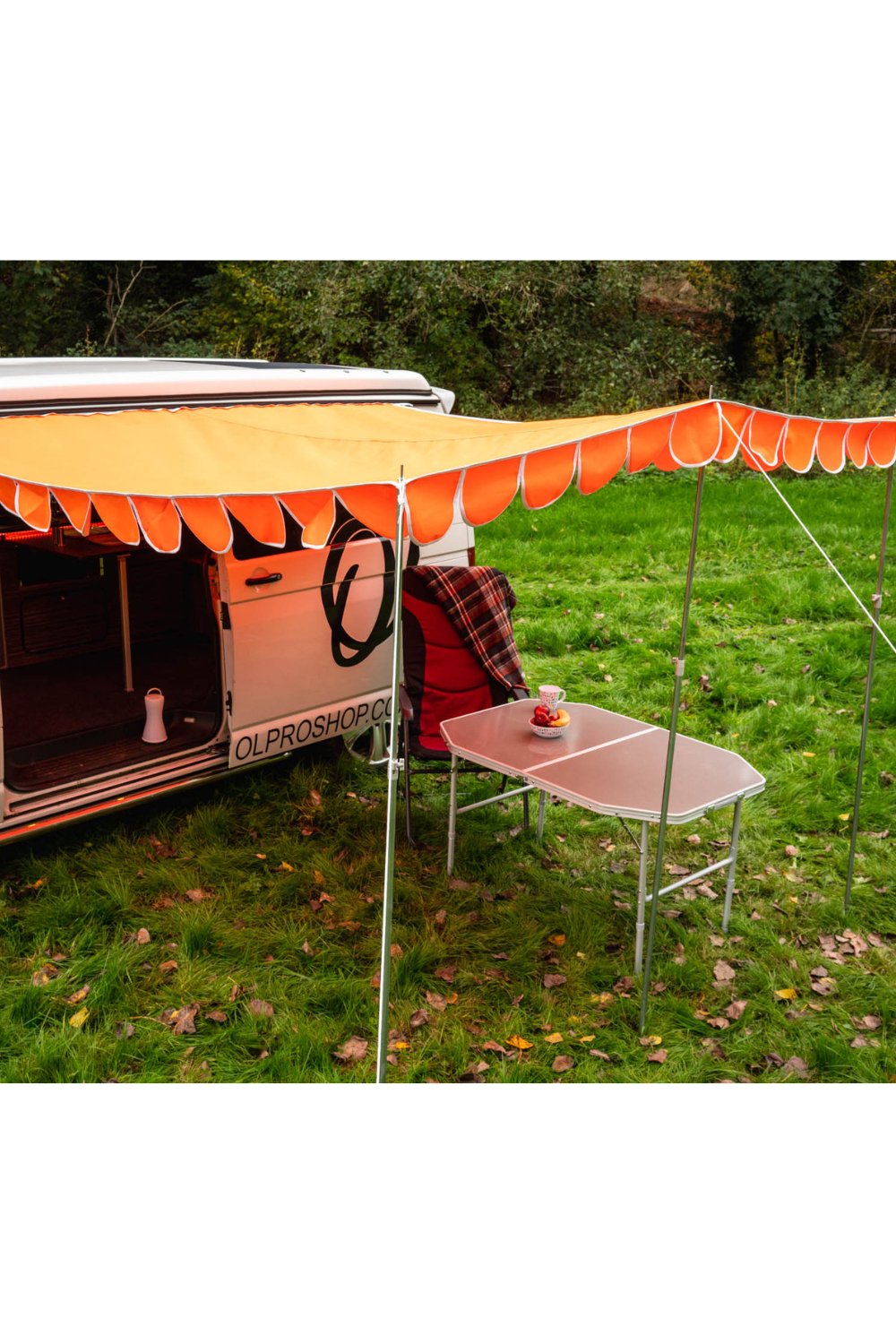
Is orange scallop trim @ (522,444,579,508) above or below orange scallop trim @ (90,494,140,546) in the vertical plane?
above

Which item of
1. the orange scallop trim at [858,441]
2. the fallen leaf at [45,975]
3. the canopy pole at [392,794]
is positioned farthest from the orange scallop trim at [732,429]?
the fallen leaf at [45,975]

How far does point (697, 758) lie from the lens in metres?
5.28

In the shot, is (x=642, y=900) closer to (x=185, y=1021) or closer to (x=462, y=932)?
(x=462, y=932)

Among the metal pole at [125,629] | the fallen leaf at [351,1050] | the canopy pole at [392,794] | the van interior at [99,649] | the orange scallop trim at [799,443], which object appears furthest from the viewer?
the metal pole at [125,629]

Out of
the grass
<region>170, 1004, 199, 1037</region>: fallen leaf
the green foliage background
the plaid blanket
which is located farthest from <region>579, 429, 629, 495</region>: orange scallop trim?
the green foliage background

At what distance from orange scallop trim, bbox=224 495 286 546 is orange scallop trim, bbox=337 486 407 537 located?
0.29 metres

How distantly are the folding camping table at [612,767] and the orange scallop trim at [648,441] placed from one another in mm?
1460

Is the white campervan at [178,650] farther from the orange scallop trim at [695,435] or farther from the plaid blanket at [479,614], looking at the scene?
the orange scallop trim at [695,435]

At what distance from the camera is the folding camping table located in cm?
475

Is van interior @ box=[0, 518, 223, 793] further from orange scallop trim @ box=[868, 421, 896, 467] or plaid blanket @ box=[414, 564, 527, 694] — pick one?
orange scallop trim @ box=[868, 421, 896, 467]

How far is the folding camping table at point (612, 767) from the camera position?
15.6ft

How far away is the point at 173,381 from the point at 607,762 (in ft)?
8.92

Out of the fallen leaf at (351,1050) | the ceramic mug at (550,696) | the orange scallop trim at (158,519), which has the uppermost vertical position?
the orange scallop trim at (158,519)

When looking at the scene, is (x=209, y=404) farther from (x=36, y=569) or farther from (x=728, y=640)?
(x=728, y=640)
